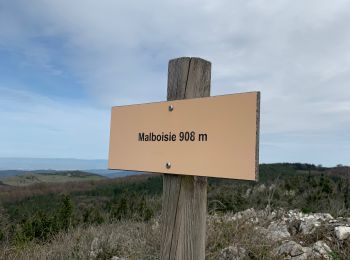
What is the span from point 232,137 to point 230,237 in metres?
2.71

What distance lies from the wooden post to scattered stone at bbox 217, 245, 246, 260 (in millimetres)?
1736

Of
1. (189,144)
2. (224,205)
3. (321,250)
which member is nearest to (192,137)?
(189,144)

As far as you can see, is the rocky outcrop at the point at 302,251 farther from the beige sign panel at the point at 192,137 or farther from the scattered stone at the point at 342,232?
the beige sign panel at the point at 192,137

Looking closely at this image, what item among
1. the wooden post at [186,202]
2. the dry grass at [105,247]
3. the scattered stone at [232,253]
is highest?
the wooden post at [186,202]

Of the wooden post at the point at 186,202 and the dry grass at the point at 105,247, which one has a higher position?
the wooden post at the point at 186,202

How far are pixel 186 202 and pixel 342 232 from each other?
296 centimetres

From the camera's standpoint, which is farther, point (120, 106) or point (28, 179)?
point (28, 179)

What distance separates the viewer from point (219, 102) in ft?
7.42

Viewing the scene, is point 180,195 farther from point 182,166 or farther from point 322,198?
point 322,198

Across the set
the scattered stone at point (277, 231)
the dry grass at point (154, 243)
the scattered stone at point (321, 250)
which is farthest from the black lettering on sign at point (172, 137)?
the scattered stone at point (277, 231)

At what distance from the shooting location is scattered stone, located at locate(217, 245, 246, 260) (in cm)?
411

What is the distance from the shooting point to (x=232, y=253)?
13.6 ft

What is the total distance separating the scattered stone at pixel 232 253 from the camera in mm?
4105

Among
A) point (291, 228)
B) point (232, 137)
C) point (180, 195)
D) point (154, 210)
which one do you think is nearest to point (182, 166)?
point (180, 195)
